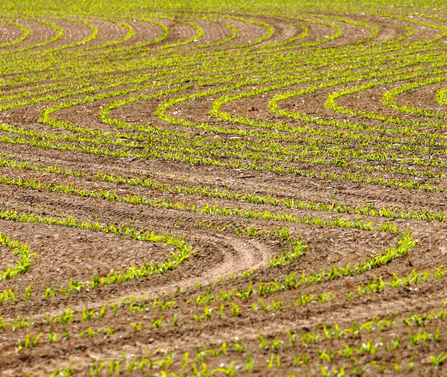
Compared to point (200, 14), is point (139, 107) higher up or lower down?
lower down

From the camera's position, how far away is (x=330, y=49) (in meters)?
21.9

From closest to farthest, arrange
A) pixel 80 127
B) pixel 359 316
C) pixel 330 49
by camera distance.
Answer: pixel 359 316
pixel 80 127
pixel 330 49

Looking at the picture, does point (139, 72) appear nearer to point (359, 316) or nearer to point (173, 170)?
point (173, 170)

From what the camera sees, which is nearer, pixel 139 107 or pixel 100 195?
pixel 100 195

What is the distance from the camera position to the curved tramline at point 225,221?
4703mm

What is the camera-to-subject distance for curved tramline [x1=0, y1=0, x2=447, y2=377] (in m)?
4.70

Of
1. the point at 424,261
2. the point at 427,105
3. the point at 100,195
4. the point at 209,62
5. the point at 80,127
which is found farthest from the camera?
the point at 209,62

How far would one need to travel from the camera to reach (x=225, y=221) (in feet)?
24.0

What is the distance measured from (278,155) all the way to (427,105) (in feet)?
17.9

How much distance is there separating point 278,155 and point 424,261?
14.9 ft

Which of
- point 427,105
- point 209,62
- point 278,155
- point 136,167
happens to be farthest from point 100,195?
point 209,62

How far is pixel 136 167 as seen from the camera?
32.1 feet

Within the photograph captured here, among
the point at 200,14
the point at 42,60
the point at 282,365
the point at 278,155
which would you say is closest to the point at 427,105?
the point at 278,155

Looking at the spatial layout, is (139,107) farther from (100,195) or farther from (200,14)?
(200,14)
